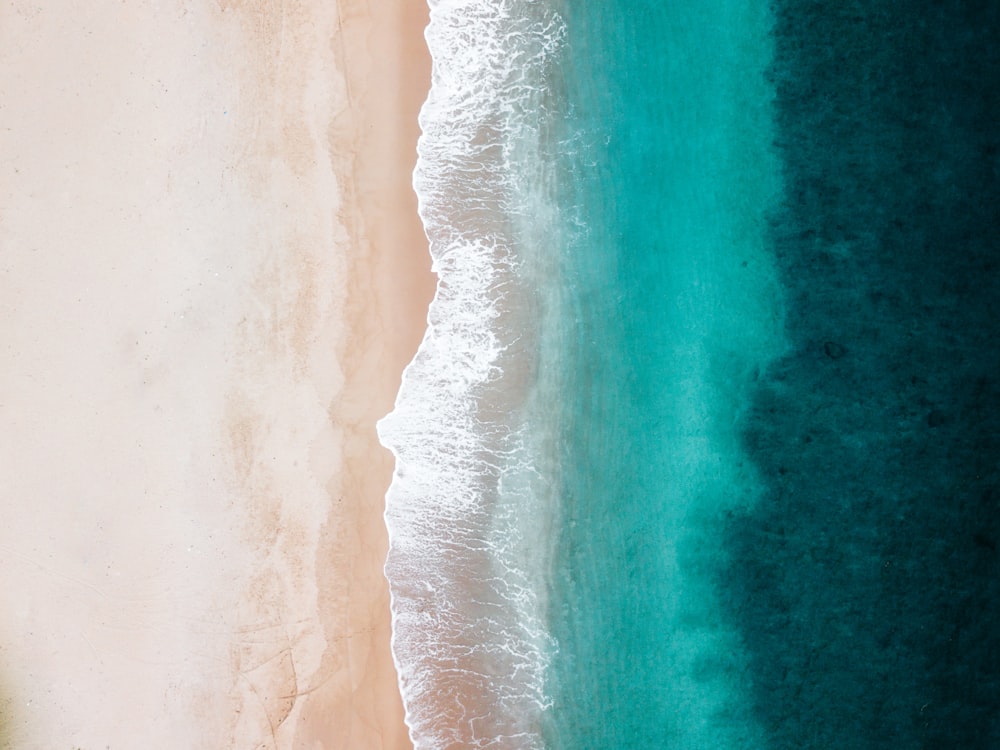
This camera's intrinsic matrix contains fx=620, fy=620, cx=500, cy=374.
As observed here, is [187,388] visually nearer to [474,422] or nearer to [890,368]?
[474,422]

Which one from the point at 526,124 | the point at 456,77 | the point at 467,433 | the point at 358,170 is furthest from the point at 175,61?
the point at 467,433

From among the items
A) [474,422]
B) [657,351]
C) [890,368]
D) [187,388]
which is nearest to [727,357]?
[657,351]

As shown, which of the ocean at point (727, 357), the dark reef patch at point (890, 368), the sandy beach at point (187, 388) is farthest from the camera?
the dark reef patch at point (890, 368)

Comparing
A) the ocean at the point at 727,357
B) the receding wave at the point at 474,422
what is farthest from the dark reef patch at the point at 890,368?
the receding wave at the point at 474,422

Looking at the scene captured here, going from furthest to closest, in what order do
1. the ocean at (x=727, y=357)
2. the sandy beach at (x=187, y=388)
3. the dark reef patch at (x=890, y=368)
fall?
the dark reef patch at (x=890, y=368) < the ocean at (x=727, y=357) < the sandy beach at (x=187, y=388)

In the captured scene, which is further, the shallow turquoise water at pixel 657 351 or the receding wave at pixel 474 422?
the shallow turquoise water at pixel 657 351

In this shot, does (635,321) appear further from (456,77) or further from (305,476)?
(305,476)

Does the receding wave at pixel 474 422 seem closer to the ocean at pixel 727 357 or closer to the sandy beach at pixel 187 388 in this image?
the ocean at pixel 727 357
